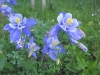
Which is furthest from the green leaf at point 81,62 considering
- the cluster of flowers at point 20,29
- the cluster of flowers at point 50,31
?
the cluster of flowers at point 20,29

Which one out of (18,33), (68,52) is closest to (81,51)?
(68,52)

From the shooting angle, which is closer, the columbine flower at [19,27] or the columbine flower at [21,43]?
the columbine flower at [19,27]

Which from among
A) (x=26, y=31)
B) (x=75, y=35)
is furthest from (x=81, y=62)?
(x=26, y=31)

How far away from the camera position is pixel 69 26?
4.97 feet

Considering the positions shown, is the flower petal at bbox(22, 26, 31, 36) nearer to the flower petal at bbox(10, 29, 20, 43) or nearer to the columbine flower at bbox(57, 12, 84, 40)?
the flower petal at bbox(10, 29, 20, 43)

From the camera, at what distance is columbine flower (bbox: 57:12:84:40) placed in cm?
148

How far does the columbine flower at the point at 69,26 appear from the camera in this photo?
1.48 m

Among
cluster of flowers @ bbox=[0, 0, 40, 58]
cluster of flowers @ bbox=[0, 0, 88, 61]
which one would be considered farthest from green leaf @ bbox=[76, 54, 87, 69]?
cluster of flowers @ bbox=[0, 0, 40, 58]

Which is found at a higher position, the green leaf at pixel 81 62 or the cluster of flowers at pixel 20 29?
the cluster of flowers at pixel 20 29

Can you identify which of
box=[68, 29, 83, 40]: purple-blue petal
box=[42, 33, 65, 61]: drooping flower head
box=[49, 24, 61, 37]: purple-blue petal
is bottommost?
box=[42, 33, 65, 61]: drooping flower head

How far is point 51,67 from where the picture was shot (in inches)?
61.2

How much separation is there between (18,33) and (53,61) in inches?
10.5

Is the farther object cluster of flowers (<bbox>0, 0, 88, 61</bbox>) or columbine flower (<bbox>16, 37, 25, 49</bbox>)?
columbine flower (<bbox>16, 37, 25, 49</bbox>)

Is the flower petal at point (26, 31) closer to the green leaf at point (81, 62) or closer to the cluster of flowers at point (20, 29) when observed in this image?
the cluster of flowers at point (20, 29)
